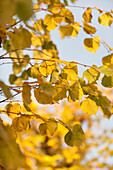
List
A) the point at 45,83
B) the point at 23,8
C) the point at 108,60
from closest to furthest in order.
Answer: the point at 23,8
the point at 45,83
the point at 108,60

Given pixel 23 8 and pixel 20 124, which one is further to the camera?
pixel 20 124

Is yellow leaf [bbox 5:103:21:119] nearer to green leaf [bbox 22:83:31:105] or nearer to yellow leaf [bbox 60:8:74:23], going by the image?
green leaf [bbox 22:83:31:105]

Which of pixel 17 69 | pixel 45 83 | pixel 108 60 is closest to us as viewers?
pixel 45 83

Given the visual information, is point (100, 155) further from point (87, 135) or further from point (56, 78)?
point (56, 78)

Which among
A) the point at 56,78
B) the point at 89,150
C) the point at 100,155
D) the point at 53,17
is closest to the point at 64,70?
the point at 56,78

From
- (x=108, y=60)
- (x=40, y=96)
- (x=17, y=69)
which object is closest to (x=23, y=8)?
(x=40, y=96)

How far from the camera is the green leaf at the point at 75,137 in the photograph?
40 cm

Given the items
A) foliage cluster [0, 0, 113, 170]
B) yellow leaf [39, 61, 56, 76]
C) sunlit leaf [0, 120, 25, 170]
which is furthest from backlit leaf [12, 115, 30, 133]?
sunlit leaf [0, 120, 25, 170]

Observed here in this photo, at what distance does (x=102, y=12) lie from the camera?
1.80 ft

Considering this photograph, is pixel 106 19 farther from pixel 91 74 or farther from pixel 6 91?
pixel 6 91

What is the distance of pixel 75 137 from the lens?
408mm

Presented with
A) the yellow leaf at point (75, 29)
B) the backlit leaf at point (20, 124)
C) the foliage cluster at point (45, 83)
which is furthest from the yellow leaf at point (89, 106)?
the yellow leaf at point (75, 29)

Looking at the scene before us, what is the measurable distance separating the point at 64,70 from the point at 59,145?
254 cm

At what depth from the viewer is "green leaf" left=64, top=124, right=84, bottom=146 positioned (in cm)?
40
